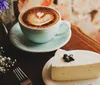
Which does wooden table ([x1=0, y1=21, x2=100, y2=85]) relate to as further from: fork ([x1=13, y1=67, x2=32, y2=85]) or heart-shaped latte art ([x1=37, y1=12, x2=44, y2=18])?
heart-shaped latte art ([x1=37, y1=12, x2=44, y2=18])

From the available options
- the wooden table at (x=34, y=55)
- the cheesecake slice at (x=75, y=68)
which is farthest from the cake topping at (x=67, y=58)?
the wooden table at (x=34, y=55)

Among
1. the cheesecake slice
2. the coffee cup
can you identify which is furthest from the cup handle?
the cheesecake slice

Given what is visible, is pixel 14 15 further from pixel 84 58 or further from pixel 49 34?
pixel 84 58

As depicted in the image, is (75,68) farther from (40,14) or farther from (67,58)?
(40,14)

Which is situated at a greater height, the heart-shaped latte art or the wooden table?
the heart-shaped latte art

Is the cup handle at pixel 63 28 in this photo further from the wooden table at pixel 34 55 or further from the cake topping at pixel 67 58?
the cake topping at pixel 67 58

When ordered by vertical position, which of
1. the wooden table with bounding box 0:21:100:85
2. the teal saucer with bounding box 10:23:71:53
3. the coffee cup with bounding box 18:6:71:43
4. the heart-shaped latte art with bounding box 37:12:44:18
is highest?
the heart-shaped latte art with bounding box 37:12:44:18

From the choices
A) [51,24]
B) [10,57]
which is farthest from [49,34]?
[10,57]
